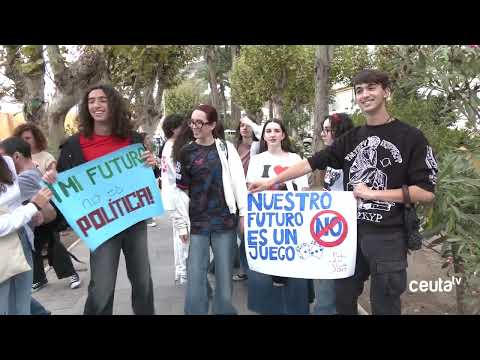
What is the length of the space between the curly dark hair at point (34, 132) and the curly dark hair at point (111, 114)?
203 cm

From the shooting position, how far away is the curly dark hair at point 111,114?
3.40 metres

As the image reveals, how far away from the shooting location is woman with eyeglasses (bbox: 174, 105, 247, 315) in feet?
12.0

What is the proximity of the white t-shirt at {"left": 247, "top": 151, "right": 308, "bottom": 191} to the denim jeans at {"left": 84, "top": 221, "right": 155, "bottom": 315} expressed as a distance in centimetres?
119

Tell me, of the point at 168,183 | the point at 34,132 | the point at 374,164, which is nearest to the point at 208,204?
the point at 168,183

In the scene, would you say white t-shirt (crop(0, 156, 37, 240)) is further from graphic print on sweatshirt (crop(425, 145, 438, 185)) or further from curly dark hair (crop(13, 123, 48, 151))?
graphic print on sweatshirt (crop(425, 145, 438, 185))

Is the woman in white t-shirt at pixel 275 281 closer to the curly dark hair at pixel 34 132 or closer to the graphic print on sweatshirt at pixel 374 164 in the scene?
the graphic print on sweatshirt at pixel 374 164

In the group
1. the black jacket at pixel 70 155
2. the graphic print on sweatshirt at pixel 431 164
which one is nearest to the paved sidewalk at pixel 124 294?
the black jacket at pixel 70 155

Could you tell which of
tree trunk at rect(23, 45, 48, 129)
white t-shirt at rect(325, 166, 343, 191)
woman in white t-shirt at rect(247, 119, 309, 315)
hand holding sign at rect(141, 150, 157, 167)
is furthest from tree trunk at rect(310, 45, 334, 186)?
hand holding sign at rect(141, 150, 157, 167)

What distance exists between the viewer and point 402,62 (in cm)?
396

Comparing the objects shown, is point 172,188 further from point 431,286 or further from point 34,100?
point 34,100

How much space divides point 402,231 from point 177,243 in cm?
285

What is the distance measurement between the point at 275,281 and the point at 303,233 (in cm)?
74
